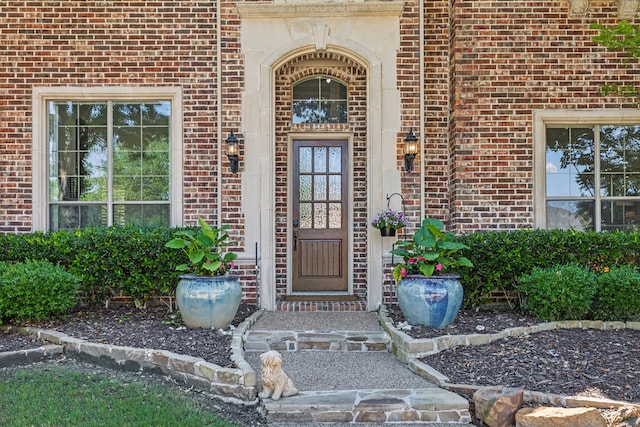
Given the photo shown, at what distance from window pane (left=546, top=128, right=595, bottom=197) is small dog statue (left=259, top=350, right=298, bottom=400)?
484cm

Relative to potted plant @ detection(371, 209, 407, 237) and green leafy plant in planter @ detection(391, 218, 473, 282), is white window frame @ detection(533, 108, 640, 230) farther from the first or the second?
potted plant @ detection(371, 209, 407, 237)

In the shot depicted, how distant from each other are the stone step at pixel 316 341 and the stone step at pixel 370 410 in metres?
1.47

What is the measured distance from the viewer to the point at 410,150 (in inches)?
261

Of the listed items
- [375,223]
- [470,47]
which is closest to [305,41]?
[470,47]

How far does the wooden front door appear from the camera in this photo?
752cm

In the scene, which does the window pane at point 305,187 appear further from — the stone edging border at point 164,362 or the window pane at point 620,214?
the window pane at point 620,214

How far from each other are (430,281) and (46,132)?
18.0ft

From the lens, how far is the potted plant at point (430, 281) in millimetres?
5406

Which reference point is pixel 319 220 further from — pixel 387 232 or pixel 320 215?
pixel 387 232

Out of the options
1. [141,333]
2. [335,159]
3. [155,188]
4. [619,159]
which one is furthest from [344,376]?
[619,159]

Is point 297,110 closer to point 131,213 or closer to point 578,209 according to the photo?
point 131,213

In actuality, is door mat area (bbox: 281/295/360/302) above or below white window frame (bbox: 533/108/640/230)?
below

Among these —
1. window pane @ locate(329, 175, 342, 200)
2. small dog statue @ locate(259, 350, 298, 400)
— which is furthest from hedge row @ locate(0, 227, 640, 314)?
small dog statue @ locate(259, 350, 298, 400)

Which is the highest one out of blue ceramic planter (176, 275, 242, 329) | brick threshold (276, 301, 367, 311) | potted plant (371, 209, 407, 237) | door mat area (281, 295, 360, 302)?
potted plant (371, 209, 407, 237)
